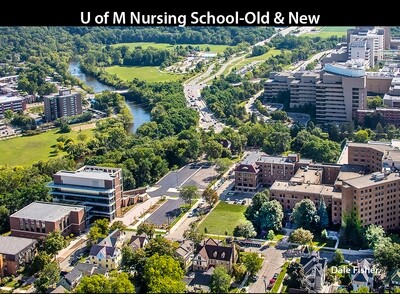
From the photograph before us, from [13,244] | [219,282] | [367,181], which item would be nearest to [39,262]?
[13,244]

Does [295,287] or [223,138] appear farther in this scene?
[223,138]

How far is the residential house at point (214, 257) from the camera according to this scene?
11.9 metres

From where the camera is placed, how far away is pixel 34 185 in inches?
620

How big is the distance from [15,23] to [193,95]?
25.2 metres

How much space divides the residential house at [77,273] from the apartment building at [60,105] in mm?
14273

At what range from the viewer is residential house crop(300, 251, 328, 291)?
10.9 meters

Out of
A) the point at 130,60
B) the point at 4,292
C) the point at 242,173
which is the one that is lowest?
the point at 4,292

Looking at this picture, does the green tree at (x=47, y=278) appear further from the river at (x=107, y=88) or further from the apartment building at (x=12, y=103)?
the apartment building at (x=12, y=103)

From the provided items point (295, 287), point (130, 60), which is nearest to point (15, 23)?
point (295, 287)

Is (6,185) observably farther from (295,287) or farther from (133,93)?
(133,93)

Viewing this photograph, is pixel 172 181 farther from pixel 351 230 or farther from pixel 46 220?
pixel 351 230

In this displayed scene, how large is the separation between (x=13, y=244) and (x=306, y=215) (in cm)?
652

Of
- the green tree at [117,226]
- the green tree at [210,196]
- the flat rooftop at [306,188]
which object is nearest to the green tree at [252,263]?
the flat rooftop at [306,188]

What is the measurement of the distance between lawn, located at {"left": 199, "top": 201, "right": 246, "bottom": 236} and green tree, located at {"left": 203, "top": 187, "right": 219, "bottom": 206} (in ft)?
0.65
